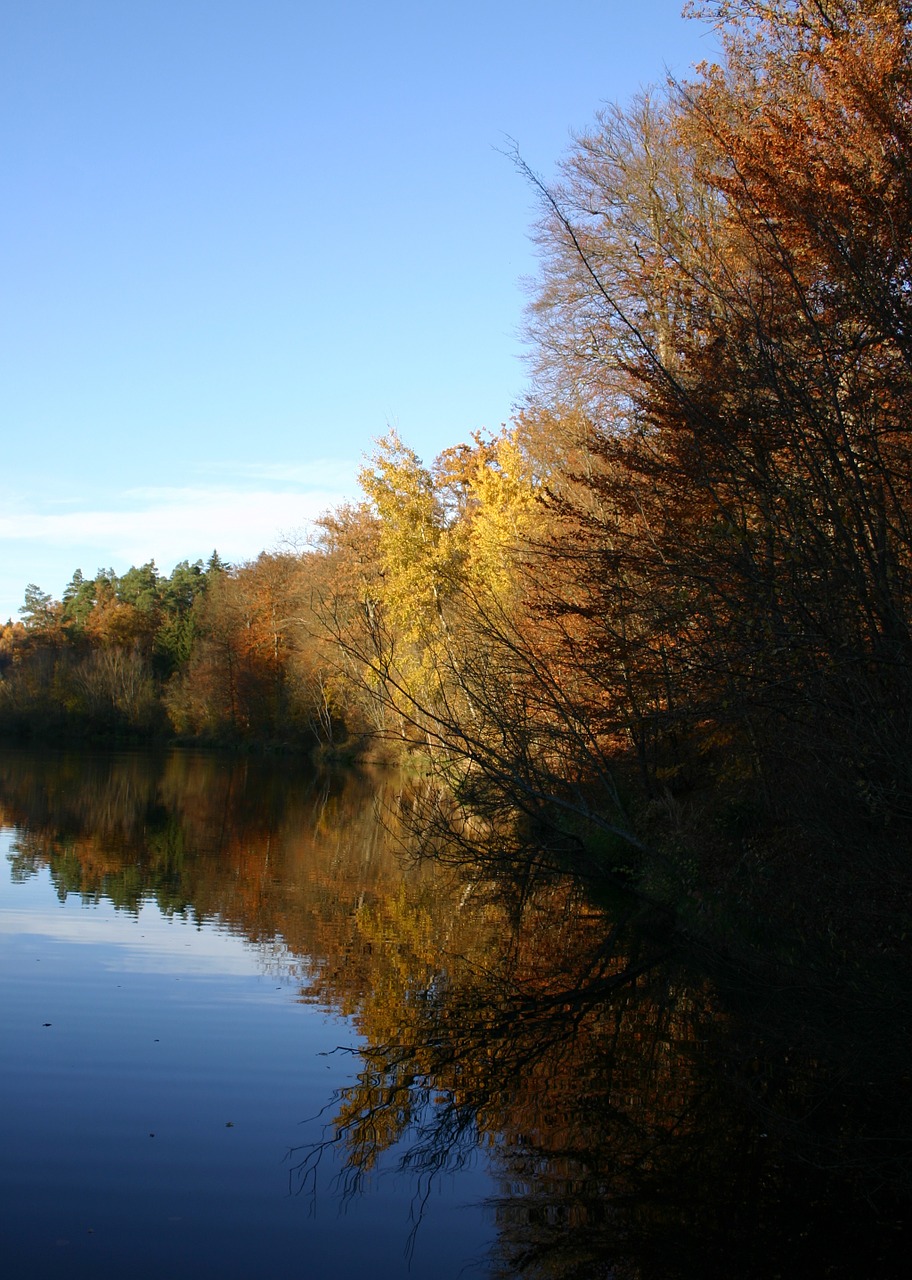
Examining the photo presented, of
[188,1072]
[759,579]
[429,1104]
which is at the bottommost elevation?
[429,1104]

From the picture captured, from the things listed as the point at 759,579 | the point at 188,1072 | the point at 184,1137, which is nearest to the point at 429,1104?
the point at 184,1137

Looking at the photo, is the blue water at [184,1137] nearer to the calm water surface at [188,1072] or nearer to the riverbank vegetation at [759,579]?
the calm water surface at [188,1072]

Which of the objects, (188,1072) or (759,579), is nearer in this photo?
(759,579)

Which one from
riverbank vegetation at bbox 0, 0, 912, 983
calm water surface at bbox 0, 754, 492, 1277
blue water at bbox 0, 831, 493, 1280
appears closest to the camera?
blue water at bbox 0, 831, 493, 1280

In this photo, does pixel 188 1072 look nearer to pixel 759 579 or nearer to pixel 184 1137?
pixel 184 1137

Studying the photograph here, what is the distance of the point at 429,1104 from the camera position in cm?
739

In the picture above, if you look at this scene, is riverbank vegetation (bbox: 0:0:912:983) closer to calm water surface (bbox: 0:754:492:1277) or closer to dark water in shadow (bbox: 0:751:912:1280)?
dark water in shadow (bbox: 0:751:912:1280)

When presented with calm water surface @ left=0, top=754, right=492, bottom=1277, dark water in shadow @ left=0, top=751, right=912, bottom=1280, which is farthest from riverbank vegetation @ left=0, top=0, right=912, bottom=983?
calm water surface @ left=0, top=754, right=492, bottom=1277

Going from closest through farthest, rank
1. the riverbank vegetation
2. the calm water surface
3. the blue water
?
the blue water < the calm water surface < the riverbank vegetation

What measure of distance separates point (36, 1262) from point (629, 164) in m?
21.0

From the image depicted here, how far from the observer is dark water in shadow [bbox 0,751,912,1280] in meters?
5.47

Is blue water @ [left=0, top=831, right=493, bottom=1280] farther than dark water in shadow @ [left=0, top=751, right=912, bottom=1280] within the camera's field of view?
No

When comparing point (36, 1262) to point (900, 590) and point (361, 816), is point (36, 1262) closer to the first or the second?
point (900, 590)

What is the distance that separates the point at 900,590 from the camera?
6.05 meters
